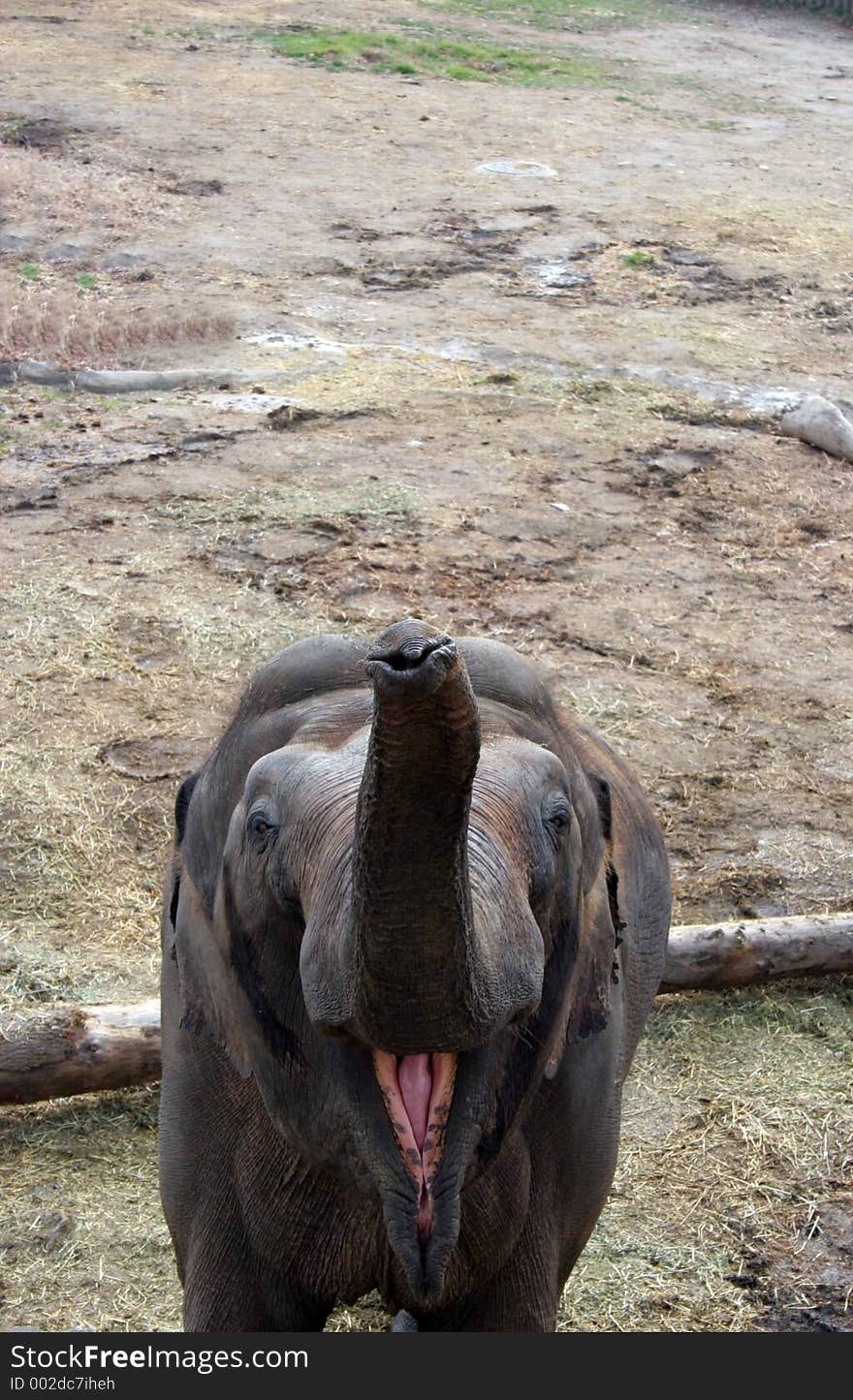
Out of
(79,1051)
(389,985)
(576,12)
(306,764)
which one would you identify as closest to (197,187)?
(79,1051)

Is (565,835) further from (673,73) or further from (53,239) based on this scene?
(673,73)

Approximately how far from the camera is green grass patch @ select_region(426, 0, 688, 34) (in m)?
22.4

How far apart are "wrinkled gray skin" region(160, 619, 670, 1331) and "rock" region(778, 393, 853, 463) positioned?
6.18 metres

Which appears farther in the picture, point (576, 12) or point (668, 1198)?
point (576, 12)

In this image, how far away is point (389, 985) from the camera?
6.93 feet

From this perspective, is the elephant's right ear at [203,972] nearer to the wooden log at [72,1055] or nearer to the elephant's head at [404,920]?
the elephant's head at [404,920]

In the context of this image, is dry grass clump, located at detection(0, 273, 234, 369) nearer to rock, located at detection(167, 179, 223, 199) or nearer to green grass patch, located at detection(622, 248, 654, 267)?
rock, located at detection(167, 179, 223, 199)

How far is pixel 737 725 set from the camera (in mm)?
6961

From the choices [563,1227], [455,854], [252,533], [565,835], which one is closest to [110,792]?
[252,533]

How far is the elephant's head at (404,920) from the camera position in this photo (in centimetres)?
197

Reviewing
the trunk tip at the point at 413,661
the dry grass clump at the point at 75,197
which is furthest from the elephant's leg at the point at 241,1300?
the dry grass clump at the point at 75,197

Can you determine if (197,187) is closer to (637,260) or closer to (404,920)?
(637,260)

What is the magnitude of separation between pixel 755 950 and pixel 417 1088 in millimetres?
3017

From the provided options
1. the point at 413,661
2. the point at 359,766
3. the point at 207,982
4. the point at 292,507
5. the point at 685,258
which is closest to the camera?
the point at 413,661
